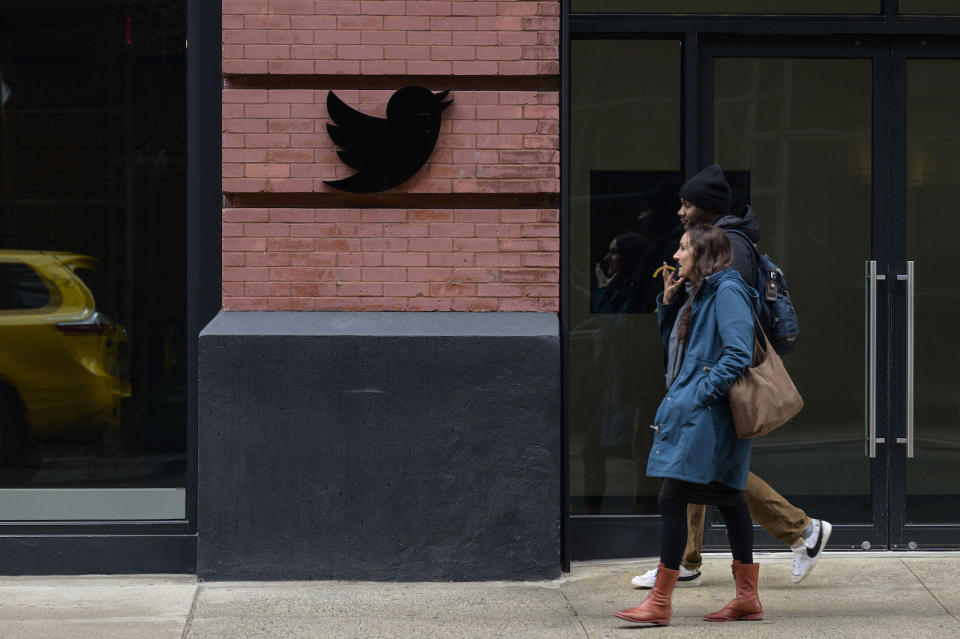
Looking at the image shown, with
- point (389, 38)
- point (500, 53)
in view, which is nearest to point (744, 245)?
point (500, 53)

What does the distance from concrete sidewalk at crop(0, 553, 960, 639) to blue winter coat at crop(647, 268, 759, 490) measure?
28.1 inches

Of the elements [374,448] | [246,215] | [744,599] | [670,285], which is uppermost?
[246,215]

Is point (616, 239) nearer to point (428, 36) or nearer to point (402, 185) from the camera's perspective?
point (402, 185)

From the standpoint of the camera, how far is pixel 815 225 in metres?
6.90

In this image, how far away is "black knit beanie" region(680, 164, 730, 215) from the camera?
5.70 m

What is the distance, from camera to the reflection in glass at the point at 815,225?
6867 millimetres

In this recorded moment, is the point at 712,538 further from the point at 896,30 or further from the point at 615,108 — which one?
the point at 896,30

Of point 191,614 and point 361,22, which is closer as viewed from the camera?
point 191,614

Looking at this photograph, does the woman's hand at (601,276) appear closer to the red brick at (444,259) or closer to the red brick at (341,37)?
the red brick at (444,259)

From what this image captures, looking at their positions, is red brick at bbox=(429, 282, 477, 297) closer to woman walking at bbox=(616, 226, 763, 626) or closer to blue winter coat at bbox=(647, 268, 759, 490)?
woman walking at bbox=(616, 226, 763, 626)

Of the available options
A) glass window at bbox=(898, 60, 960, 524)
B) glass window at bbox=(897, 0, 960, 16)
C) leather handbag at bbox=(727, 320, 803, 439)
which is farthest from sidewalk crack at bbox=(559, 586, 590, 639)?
glass window at bbox=(897, 0, 960, 16)

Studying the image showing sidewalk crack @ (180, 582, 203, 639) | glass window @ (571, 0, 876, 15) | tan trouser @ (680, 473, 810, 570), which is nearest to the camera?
sidewalk crack @ (180, 582, 203, 639)

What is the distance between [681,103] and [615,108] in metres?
0.34

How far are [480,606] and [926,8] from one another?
3860 millimetres
